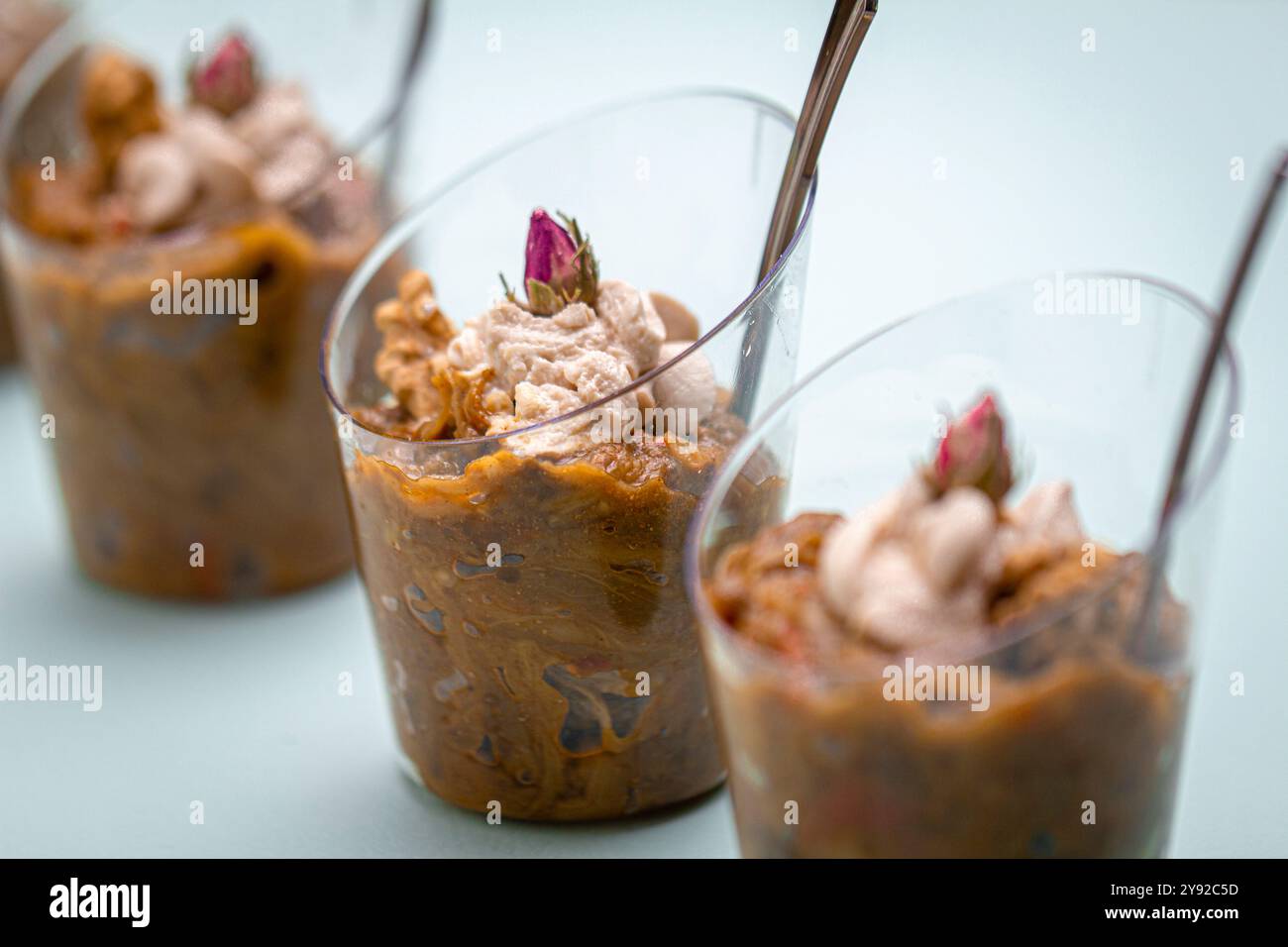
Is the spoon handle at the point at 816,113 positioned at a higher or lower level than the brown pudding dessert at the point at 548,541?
higher

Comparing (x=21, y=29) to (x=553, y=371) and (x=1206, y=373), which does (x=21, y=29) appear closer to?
(x=553, y=371)

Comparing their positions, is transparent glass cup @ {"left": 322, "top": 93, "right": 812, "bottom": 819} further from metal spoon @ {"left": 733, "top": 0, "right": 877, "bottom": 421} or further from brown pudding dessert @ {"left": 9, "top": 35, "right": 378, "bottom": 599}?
brown pudding dessert @ {"left": 9, "top": 35, "right": 378, "bottom": 599}

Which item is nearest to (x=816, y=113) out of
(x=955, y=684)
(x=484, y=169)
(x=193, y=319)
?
(x=484, y=169)

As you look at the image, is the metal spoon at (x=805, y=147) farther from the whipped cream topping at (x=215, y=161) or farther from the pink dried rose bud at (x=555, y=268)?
the whipped cream topping at (x=215, y=161)

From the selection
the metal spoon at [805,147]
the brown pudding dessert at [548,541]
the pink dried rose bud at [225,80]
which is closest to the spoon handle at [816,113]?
the metal spoon at [805,147]
